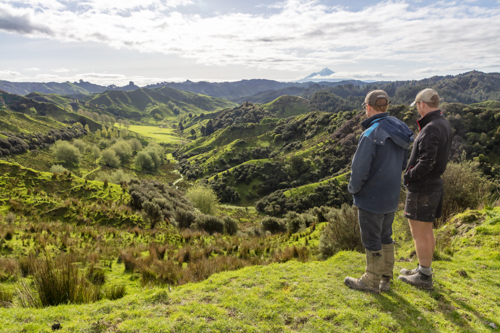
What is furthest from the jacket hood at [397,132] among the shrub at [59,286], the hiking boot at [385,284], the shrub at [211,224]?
the shrub at [211,224]

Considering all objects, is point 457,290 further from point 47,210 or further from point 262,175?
point 262,175

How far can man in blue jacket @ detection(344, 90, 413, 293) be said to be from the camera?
A: 434cm

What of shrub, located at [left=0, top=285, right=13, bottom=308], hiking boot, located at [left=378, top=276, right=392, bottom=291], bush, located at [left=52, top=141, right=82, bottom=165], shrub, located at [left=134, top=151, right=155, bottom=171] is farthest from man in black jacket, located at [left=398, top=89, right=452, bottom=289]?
shrub, located at [left=134, top=151, right=155, bottom=171]

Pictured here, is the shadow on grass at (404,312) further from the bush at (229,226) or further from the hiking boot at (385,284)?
the bush at (229,226)

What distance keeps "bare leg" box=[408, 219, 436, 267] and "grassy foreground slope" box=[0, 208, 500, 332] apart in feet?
2.15

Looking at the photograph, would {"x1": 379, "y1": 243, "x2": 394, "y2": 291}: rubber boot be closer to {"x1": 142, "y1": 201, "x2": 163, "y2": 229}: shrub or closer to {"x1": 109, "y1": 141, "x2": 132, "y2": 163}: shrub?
{"x1": 142, "y1": 201, "x2": 163, "y2": 229}: shrub

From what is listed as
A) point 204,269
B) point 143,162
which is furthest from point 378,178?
point 143,162

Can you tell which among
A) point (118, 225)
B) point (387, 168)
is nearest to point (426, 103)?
point (387, 168)

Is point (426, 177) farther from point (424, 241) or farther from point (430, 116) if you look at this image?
point (424, 241)

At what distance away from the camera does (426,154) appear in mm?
4492

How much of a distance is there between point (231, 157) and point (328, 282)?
121782 millimetres

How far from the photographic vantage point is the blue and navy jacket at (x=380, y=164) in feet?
14.2

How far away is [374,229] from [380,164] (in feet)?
4.16

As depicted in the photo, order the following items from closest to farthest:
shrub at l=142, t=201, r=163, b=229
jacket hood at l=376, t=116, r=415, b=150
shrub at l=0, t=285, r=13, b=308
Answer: shrub at l=0, t=285, r=13, b=308
jacket hood at l=376, t=116, r=415, b=150
shrub at l=142, t=201, r=163, b=229
